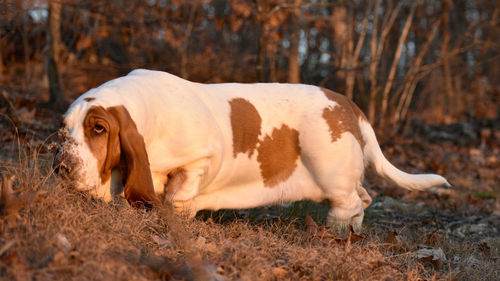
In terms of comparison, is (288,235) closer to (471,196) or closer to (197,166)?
(197,166)

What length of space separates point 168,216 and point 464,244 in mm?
2402

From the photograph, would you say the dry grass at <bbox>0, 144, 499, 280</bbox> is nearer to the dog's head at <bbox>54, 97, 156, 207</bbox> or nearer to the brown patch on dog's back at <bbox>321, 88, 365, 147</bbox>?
the dog's head at <bbox>54, 97, 156, 207</bbox>

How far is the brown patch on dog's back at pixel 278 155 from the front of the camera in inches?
164

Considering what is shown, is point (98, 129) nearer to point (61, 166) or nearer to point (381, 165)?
point (61, 166)

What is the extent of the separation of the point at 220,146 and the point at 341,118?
108 cm

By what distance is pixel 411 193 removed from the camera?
667 cm

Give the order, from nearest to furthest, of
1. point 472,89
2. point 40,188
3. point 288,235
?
point 40,188, point 288,235, point 472,89

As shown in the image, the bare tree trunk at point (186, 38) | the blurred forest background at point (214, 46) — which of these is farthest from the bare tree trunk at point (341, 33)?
the bare tree trunk at point (186, 38)

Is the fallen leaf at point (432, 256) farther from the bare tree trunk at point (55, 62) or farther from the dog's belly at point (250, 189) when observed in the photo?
the bare tree trunk at point (55, 62)

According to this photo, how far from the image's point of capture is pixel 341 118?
14.1 ft

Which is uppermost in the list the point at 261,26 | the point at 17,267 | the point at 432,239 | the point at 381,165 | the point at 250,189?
the point at 261,26

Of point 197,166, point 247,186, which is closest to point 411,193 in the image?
point 247,186

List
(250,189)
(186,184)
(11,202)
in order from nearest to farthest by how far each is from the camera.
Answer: (11,202) < (186,184) < (250,189)

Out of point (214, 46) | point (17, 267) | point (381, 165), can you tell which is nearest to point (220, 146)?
point (381, 165)
